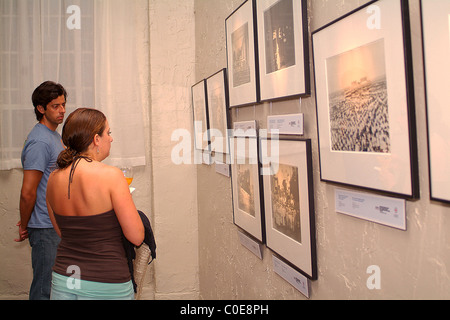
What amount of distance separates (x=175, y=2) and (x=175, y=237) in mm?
2365

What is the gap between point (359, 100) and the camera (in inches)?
49.9

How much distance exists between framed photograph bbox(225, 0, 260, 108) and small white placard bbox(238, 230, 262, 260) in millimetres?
797

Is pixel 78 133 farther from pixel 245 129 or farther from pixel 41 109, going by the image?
pixel 41 109

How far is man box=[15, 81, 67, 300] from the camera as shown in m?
2.61

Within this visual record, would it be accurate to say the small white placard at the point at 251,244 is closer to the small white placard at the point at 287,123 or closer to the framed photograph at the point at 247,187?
the framed photograph at the point at 247,187

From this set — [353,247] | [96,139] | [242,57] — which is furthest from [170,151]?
[353,247]

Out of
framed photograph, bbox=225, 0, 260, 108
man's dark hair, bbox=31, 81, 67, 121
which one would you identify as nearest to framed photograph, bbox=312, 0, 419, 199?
framed photograph, bbox=225, 0, 260, 108

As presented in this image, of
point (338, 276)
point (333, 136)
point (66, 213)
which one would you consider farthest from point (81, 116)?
point (338, 276)

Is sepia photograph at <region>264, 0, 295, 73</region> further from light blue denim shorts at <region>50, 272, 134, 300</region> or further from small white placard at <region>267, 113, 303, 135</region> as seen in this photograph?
light blue denim shorts at <region>50, 272, 134, 300</region>

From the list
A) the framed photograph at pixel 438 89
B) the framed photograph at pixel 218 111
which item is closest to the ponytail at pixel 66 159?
the framed photograph at pixel 218 111

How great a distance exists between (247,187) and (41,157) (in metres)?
1.32

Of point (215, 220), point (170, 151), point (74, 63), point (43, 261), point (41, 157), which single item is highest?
point (74, 63)

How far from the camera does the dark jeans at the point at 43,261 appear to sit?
2.68 m
